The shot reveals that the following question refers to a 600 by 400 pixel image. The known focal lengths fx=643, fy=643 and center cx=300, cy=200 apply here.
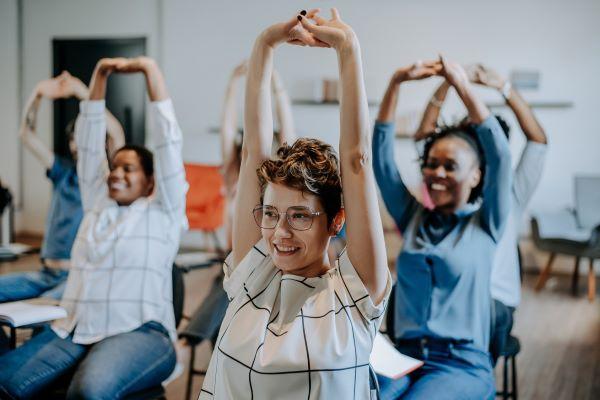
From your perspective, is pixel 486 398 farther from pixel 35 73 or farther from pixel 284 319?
pixel 35 73

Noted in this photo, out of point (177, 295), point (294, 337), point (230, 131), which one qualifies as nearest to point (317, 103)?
point (230, 131)

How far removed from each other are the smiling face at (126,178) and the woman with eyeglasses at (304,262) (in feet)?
3.22

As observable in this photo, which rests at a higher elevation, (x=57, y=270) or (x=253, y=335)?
(x=253, y=335)

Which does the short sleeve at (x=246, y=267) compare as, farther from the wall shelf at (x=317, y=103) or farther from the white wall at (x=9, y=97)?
the white wall at (x=9, y=97)

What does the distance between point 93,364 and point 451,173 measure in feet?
4.05

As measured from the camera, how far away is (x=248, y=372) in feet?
4.06

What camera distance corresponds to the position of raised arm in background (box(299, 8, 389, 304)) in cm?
125

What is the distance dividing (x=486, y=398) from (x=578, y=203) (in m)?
4.36

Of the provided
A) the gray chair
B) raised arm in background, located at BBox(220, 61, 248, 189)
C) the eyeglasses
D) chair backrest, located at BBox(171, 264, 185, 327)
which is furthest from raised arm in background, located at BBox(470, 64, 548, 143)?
the gray chair

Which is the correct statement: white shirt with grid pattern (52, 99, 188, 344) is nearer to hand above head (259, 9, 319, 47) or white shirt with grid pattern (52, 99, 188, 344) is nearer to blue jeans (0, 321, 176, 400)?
blue jeans (0, 321, 176, 400)

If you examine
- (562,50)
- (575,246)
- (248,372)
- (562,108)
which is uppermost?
(562,50)

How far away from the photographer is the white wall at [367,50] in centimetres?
598

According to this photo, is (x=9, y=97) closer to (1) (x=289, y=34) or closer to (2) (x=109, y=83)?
(2) (x=109, y=83)

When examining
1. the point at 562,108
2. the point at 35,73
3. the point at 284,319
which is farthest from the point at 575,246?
the point at 35,73
